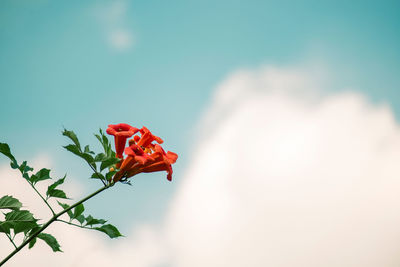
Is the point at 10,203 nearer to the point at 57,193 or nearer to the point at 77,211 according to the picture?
the point at 57,193

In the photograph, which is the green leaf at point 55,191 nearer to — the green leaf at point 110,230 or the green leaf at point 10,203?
the green leaf at point 10,203

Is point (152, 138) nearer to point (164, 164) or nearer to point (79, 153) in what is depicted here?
point (164, 164)

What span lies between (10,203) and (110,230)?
0.96 metres

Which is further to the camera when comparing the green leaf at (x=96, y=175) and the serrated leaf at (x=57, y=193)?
the serrated leaf at (x=57, y=193)

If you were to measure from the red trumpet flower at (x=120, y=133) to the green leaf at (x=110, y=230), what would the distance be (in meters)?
0.71

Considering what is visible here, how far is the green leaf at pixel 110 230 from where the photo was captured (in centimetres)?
310

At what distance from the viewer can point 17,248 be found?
264cm

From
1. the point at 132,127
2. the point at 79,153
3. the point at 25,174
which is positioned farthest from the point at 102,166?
the point at 25,174

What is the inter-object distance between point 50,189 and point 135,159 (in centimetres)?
93

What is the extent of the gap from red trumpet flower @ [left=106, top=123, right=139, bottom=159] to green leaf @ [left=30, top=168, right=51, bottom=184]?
715mm

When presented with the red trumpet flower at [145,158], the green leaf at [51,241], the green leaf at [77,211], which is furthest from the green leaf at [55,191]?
the red trumpet flower at [145,158]

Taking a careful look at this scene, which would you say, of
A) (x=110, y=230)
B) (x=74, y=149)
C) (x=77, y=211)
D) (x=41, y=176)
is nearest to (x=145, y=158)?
(x=74, y=149)

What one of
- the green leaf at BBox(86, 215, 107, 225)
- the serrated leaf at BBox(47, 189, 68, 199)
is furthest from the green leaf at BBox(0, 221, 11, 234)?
the green leaf at BBox(86, 215, 107, 225)

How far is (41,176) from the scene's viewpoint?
A: 124 inches
